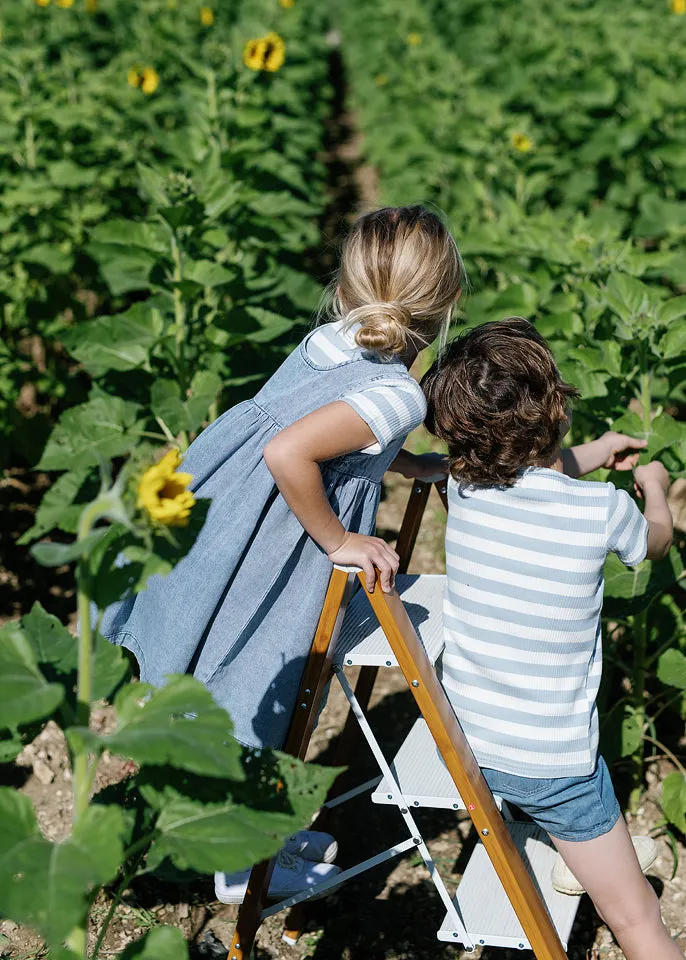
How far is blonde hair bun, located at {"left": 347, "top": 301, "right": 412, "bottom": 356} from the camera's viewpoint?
186cm

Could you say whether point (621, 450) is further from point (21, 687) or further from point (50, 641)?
point (21, 687)

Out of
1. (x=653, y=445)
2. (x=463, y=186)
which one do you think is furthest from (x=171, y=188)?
(x=463, y=186)

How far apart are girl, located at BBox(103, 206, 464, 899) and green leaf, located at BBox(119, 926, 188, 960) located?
62 centimetres

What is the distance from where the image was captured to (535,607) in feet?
5.90

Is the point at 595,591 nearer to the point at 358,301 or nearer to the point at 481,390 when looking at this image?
the point at 481,390

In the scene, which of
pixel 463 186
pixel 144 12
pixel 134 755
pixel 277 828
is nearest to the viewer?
pixel 134 755

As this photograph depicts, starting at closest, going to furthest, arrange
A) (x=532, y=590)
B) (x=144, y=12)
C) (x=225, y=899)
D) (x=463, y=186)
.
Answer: (x=532, y=590), (x=225, y=899), (x=463, y=186), (x=144, y=12)

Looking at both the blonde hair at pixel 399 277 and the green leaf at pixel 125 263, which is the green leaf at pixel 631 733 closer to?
the blonde hair at pixel 399 277

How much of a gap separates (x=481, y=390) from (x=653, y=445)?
596mm

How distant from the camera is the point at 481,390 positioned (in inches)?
71.0

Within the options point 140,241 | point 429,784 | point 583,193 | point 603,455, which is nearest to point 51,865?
point 429,784

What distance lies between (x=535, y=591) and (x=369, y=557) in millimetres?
279

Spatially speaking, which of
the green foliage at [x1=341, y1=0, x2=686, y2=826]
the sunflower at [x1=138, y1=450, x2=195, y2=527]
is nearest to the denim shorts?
the green foliage at [x1=341, y1=0, x2=686, y2=826]

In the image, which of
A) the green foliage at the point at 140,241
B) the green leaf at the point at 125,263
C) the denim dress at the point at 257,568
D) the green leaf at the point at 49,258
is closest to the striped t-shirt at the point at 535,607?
the denim dress at the point at 257,568
